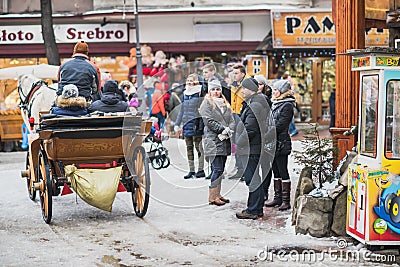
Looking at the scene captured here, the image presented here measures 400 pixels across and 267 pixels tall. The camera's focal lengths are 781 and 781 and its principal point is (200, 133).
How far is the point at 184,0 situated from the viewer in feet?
90.6

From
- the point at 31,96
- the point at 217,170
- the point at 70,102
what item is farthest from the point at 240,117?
the point at 31,96

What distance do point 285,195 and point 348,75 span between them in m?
1.89

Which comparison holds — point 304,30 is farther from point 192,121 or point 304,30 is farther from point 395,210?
point 395,210

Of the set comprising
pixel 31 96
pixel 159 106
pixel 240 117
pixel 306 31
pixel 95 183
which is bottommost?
pixel 95 183

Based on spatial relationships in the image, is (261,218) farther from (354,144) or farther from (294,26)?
(294,26)

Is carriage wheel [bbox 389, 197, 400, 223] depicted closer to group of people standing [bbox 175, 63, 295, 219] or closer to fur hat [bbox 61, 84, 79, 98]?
group of people standing [bbox 175, 63, 295, 219]

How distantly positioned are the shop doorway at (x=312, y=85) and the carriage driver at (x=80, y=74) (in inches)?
679

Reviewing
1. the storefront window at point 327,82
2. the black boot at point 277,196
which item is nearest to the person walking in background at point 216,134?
the black boot at point 277,196

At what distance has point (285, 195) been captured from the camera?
10.6 m

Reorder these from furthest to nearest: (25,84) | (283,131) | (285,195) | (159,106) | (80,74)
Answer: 1. (159,106)
2. (25,84)
3. (80,74)
4. (285,195)
5. (283,131)

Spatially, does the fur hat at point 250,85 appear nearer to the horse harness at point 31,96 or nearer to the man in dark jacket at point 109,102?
the man in dark jacket at point 109,102

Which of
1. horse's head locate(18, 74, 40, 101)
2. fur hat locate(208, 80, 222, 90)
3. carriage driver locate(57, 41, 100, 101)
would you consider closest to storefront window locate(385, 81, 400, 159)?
fur hat locate(208, 80, 222, 90)

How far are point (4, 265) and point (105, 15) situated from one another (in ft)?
66.8

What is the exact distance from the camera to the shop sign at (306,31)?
2598cm
